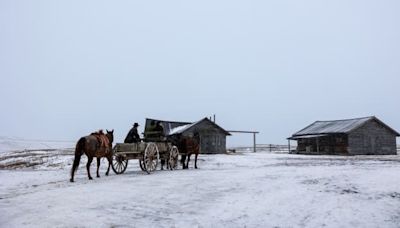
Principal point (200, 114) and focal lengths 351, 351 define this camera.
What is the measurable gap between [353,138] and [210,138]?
16.0 meters

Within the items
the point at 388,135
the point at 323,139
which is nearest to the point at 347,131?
the point at 323,139

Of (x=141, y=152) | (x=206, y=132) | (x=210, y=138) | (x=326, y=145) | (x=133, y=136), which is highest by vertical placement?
(x=206, y=132)

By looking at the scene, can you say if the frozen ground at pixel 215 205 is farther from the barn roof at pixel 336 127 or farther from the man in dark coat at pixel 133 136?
the barn roof at pixel 336 127

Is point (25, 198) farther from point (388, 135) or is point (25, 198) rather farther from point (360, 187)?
point (388, 135)

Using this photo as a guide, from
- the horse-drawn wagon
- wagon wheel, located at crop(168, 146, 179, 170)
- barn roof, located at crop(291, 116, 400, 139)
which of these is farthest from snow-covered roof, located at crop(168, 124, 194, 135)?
the horse-drawn wagon

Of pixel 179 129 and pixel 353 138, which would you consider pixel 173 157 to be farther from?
pixel 353 138

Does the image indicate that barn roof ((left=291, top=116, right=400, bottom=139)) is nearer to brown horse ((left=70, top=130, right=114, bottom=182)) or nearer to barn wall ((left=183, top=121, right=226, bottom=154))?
barn wall ((left=183, top=121, right=226, bottom=154))

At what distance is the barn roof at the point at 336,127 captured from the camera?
39.3 meters

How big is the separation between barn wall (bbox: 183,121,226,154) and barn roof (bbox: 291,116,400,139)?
11.1 meters

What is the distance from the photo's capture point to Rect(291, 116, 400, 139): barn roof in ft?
129

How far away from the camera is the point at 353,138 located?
39.0 m

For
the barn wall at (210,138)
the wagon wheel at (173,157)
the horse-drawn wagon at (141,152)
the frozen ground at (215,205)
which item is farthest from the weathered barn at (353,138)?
the frozen ground at (215,205)

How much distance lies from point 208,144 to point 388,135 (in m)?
21.7

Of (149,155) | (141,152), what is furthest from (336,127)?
(141,152)
